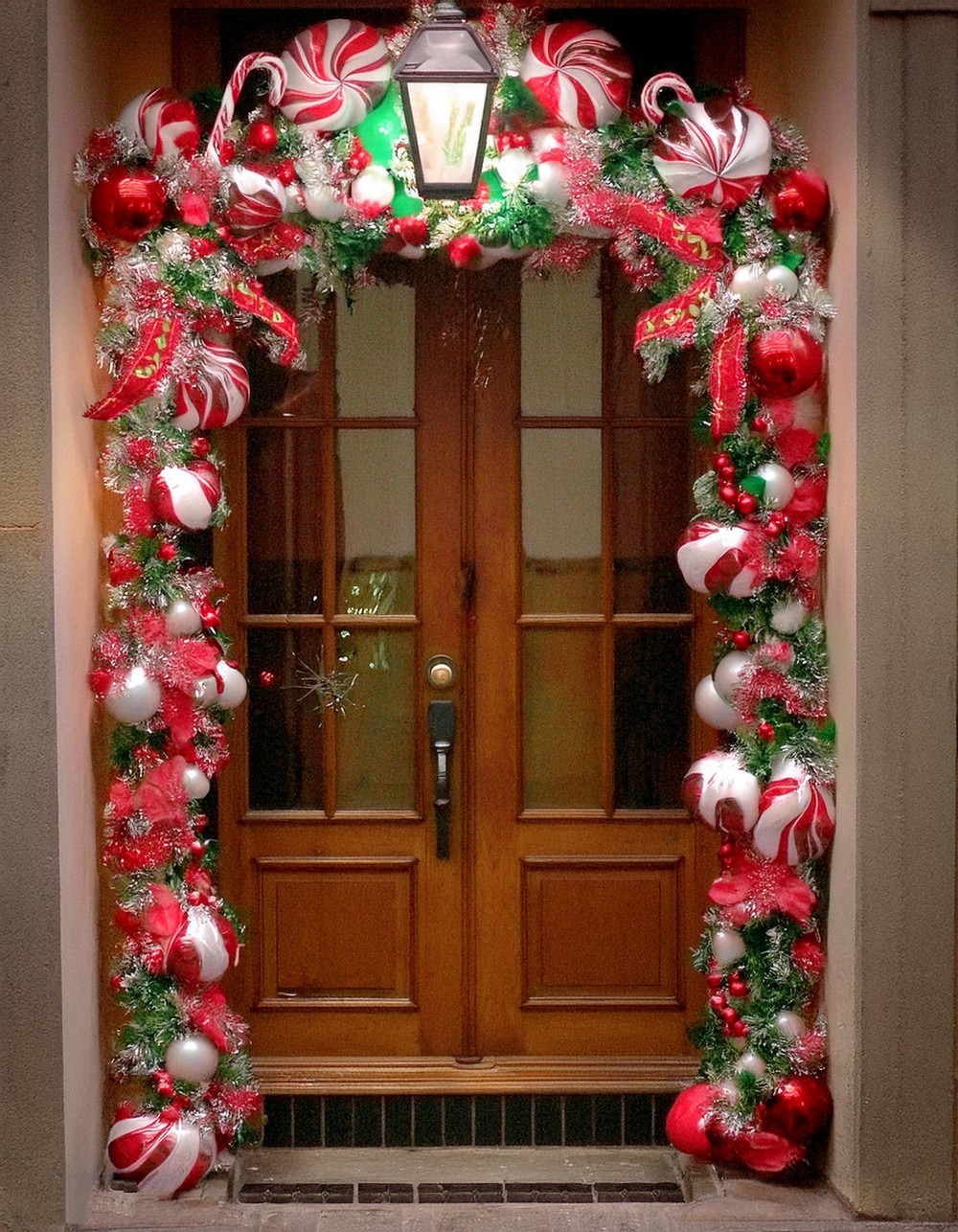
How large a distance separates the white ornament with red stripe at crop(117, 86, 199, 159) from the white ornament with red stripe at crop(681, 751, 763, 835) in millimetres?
2236

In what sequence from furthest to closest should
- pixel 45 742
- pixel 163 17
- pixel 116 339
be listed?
1. pixel 163 17
2. pixel 116 339
3. pixel 45 742

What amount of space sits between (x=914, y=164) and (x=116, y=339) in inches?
86.4

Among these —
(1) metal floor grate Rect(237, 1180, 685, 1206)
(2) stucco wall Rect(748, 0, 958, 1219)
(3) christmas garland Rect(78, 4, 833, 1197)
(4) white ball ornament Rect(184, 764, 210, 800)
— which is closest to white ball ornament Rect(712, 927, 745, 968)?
(3) christmas garland Rect(78, 4, 833, 1197)

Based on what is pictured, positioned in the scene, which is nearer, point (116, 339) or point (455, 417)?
point (116, 339)

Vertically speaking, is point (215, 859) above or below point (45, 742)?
below

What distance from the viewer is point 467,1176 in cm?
441

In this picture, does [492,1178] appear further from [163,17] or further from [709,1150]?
[163,17]

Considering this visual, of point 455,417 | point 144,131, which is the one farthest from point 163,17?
point 455,417

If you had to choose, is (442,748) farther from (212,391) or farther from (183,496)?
(212,391)

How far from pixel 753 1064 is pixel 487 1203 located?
0.85 metres

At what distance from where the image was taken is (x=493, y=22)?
4.13 m

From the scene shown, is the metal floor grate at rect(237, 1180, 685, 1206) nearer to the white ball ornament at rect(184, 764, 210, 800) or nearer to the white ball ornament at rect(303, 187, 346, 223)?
the white ball ornament at rect(184, 764, 210, 800)

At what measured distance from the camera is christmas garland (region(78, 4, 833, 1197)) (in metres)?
4.07

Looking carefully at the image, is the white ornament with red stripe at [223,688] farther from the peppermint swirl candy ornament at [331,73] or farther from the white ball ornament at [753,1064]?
the white ball ornament at [753,1064]
